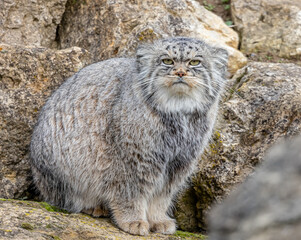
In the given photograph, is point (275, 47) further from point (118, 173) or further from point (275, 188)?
point (275, 188)

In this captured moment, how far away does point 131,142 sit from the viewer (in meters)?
4.31

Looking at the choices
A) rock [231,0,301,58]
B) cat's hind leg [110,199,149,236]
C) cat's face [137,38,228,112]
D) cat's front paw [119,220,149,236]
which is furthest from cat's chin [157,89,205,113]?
rock [231,0,301,58]

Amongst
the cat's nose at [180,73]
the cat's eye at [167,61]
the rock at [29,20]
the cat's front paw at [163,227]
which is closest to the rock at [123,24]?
the rock at [29,20]

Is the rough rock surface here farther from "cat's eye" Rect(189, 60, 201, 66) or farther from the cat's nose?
the cat's nose

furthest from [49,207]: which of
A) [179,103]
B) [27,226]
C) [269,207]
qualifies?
[269,207]

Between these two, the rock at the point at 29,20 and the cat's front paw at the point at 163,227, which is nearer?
the cat's front paw at the point at 163,227

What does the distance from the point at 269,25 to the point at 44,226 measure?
4931mm

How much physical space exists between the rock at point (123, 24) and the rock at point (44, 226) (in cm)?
257

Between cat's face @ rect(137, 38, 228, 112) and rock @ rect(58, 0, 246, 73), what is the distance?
1702 millimetres

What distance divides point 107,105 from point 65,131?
21.4 inches

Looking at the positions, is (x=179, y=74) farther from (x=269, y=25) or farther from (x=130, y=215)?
(x=269, y=25)

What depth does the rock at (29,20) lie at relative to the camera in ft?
20.2

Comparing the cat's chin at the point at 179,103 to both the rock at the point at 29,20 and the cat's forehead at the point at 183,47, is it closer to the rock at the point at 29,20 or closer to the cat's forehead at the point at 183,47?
the cat's forehead at the point at 183,47

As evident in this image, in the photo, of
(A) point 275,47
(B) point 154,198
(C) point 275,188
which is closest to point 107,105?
(B) point 154,198
